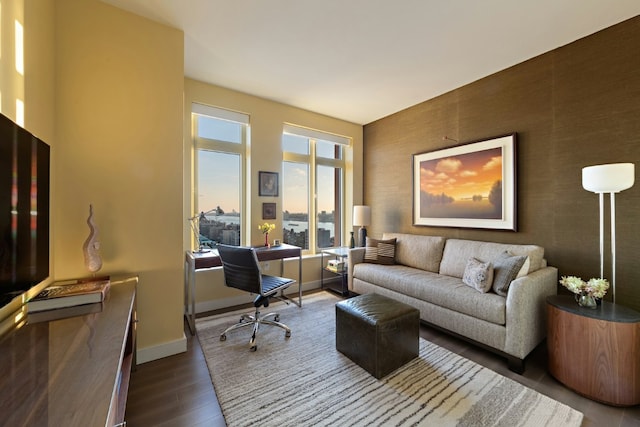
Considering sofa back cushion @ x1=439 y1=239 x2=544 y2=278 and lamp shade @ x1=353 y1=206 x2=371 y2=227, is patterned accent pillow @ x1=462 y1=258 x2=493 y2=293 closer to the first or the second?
sofa back cushion @ x1=439 y1=239 x2=544 y2=278

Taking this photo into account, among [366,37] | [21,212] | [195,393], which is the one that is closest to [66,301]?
[21,212]

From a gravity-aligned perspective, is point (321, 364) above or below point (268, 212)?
below

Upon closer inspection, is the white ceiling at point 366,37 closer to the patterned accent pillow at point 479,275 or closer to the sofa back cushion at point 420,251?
the sofa back cushion at point 420,251

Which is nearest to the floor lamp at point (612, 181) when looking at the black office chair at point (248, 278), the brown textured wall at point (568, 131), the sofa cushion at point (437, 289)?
the brown textured wall at point (568, 131)

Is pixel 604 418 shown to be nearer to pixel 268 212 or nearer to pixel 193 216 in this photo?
pixel 268 212

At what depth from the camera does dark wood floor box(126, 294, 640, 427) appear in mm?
1570

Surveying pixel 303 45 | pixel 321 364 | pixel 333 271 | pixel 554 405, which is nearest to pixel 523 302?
pixel 554 405

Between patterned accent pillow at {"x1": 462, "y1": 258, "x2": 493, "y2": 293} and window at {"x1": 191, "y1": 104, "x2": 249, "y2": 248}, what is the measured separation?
2.79 meters

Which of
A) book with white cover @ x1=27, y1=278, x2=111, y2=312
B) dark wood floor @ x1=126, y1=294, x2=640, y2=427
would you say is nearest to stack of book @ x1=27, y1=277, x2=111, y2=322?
book with white cover @ x1=27, y1=278, x2=111, y2=312

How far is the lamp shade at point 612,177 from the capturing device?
1.93m

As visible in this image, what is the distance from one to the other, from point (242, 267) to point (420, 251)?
2.27 meters

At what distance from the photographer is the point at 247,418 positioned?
1.57 meters

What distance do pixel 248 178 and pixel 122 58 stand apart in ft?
5.90

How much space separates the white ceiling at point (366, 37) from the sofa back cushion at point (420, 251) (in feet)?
6.51
